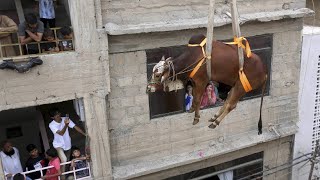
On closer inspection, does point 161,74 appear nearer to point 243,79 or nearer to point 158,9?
point 243,79

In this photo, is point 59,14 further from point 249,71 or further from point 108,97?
point 249,71

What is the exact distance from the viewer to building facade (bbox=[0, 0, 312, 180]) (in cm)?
727

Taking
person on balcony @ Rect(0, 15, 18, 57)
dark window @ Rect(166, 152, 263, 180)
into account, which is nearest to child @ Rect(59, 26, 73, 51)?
person on balcony @ Rect(0, 15, 18, 57)

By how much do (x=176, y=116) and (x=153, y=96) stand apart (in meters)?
0.85

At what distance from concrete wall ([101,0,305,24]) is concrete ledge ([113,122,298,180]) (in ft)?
11.3

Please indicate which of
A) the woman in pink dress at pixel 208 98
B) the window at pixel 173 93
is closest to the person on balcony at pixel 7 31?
the window at pixel 173 93

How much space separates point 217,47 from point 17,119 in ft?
24.1

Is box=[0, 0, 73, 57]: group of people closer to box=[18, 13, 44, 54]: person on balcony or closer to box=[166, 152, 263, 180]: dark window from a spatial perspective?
box=[18, 13, 44, 54]: person on balcony

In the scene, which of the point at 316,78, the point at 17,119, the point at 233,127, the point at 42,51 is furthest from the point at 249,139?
Result: the point at 17,119

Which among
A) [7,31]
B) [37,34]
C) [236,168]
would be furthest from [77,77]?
[236,168]

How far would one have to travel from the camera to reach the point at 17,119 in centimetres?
1036

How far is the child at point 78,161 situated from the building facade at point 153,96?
0.93ft

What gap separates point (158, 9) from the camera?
8.05 meters

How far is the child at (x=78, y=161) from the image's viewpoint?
8016 mm
